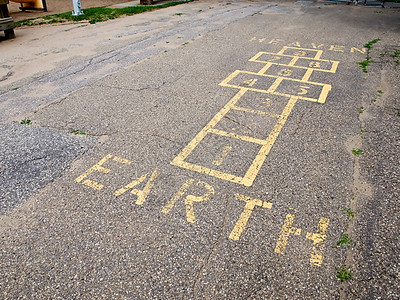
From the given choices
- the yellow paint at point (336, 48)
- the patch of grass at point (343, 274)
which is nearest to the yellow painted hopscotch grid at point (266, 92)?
the yellow paint at point (336, 48)

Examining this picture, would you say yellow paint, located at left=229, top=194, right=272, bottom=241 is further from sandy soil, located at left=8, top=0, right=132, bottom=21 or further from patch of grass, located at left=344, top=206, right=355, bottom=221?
sandy soil, located at left=8, top=0, right=132, bottom=21

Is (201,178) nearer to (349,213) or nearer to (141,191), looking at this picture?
(141,191)

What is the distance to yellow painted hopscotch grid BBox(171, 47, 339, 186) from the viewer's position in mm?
3979

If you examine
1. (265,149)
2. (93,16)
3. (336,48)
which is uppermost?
(93,16)

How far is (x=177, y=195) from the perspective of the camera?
354 centimetres

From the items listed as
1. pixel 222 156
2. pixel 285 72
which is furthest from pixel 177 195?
pixel 285 72

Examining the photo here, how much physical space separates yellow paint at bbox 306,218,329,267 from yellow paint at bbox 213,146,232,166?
4.77 feet

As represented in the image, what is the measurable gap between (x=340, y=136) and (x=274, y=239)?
2.40 metres

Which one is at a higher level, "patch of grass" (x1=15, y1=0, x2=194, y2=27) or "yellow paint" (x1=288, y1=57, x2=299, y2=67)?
"patch of grass" (x1=15, y1=0, x2=194, y2=27)

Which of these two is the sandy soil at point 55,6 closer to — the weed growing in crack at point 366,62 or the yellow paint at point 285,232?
the weed growing in crack at point 366,62

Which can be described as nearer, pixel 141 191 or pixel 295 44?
pixel 141 191

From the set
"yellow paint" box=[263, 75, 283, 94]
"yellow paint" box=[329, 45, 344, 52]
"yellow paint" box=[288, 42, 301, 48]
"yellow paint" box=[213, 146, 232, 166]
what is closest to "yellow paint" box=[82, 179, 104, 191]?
"yellow paint" box=[213, 146, 232, 166]

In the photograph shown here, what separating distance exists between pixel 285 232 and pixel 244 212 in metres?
0.47

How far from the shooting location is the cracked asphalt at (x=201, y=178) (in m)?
2.70
